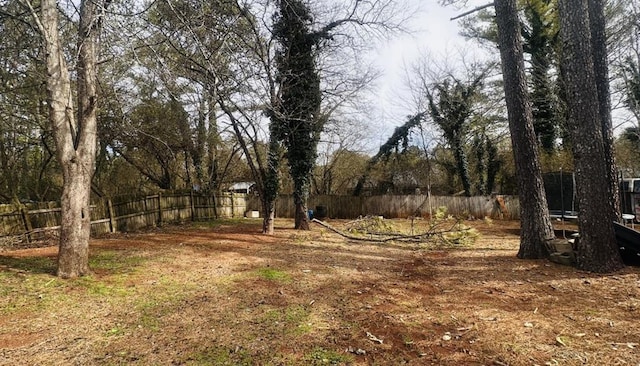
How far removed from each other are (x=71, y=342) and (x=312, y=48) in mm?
10556

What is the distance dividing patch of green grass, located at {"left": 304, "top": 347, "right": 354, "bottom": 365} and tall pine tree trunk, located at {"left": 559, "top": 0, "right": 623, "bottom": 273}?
4.06 m

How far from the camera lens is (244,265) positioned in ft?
18.5

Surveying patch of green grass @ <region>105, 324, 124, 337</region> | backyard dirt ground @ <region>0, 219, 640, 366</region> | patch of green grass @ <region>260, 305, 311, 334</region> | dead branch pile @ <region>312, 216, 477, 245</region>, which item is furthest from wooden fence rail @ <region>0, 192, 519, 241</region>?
patch of green grass @ <region>260, 305, 311, 334</region>

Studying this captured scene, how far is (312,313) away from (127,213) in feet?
28.4

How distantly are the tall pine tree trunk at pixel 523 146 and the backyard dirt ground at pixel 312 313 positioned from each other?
18.9 inches

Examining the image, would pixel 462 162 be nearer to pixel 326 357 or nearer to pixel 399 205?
pixel 399 205

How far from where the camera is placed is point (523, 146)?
237 inches

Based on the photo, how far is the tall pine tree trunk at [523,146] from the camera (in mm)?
5902

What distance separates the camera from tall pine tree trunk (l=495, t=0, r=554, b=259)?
232 inches

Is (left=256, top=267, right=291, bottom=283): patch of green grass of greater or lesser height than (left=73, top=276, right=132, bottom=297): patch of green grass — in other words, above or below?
below

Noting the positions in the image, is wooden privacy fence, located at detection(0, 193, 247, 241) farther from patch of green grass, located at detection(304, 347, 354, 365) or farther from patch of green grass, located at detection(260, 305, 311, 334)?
patch of green grass, located at detection(304, 347, 354, 365)

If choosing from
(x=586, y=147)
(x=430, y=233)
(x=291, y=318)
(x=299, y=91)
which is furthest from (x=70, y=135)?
(x=299, y=91)

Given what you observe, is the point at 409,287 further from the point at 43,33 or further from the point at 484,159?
the point at 484,159

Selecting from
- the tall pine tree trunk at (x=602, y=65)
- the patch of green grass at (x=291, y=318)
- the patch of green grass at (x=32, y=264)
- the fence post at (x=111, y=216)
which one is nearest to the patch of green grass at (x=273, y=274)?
the patch of green grass at (x=291, y=318)
